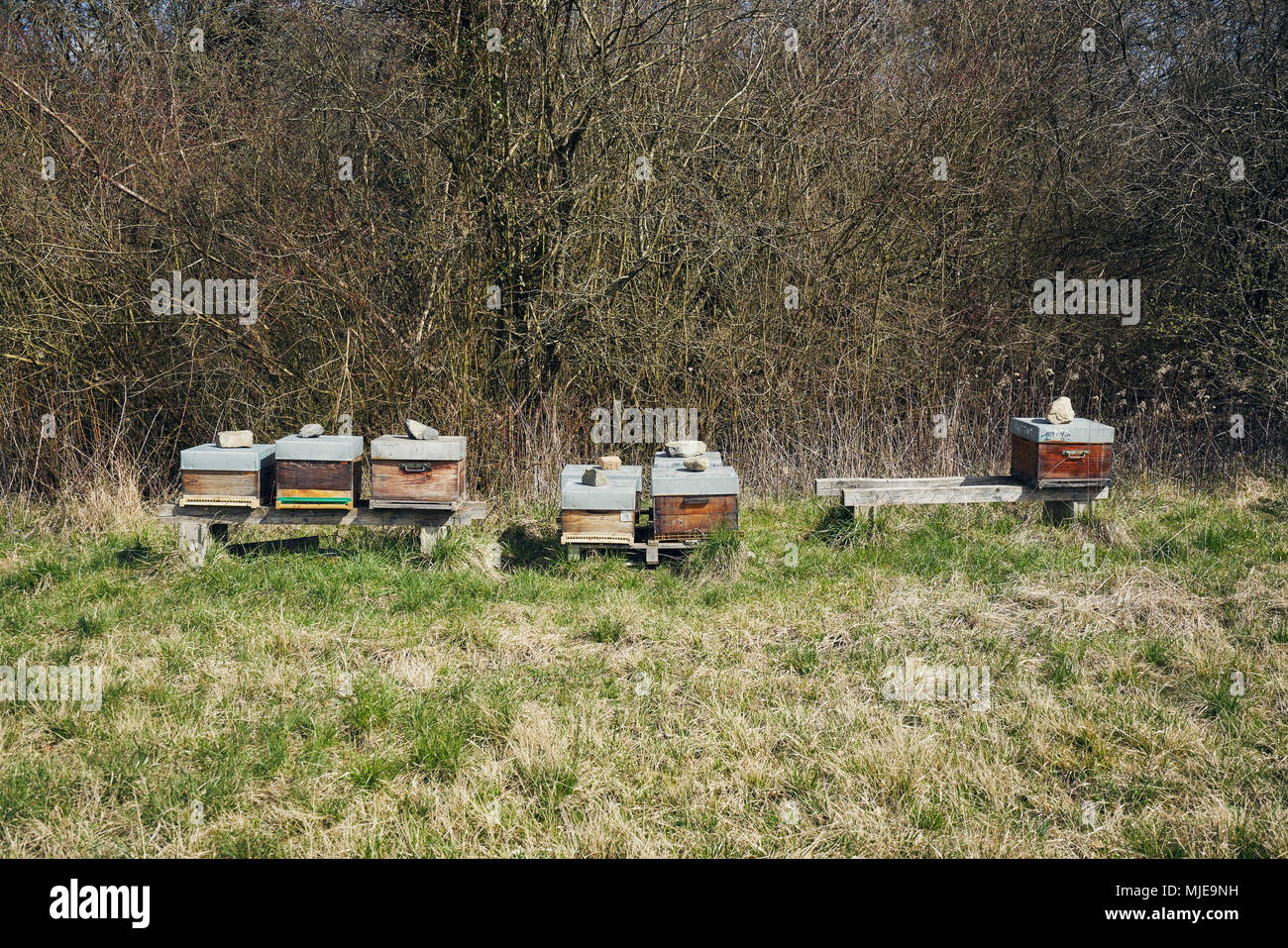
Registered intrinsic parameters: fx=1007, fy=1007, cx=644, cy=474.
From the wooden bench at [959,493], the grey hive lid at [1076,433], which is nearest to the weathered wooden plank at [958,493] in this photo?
the wooden bench at [959,493]

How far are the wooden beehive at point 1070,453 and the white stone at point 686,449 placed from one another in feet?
8.08

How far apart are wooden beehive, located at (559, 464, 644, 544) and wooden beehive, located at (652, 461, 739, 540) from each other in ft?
0.58

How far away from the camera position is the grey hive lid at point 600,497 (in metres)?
6.52

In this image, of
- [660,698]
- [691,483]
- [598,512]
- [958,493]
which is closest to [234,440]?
[598,512]

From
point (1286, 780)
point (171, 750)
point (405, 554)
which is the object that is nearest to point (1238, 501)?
point (1286, 780)

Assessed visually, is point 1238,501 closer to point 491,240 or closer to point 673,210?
point 673,210

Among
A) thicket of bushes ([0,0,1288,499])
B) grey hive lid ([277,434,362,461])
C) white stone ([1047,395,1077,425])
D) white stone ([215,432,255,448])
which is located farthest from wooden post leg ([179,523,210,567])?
white stone ([1047,395,1077,425])

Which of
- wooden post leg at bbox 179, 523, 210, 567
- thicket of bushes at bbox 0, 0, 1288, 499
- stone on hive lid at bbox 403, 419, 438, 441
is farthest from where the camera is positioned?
thicket of bushes at bbox 0, 0, 1288, 499

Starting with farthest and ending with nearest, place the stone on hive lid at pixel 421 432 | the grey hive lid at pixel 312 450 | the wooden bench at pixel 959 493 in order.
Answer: the wooden bench at pixel 959 493, the stone on hive lid at pixel 421 432, the grey hive lid at pixel 312 450

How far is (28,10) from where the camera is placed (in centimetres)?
973

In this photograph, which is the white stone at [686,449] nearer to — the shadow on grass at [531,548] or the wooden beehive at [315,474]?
the shadow on grass at [531,548]

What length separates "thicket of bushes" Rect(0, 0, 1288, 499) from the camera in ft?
28.7

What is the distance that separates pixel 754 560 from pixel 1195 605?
264cm

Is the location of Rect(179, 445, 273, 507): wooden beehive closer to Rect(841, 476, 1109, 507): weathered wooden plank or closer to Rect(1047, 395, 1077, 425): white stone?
Rect(841, 476, 1109, 507): weathered wooden plank
